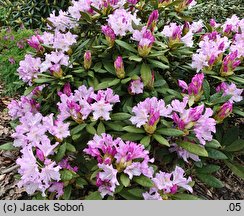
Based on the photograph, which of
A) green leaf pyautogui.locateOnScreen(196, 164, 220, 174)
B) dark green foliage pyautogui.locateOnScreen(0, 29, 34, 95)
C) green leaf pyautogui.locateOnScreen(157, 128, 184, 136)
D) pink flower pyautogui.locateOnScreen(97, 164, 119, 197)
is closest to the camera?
pink flower pyautogui.locateOnScreen(97, 164, 119, 197)

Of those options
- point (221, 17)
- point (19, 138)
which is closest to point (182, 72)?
point (19, 138)

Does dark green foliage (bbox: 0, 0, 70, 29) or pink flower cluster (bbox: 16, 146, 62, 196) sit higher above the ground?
pink flower cluster (bbox: 16, 146, 62, 196)

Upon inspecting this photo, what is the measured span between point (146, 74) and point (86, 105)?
1.26 feet

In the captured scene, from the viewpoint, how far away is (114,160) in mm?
1855

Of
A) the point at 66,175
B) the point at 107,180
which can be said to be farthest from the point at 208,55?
the point at 66,175

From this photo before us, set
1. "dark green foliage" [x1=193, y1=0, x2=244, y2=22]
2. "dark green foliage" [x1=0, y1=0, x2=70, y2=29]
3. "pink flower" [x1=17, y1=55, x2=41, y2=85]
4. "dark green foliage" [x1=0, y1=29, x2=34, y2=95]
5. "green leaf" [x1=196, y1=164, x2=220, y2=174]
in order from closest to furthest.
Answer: "green leaf" [x1=196, y1=164, x2=220, y2=174] < "pink flower" [x1=17, y1=55, x2=41, y2=85] < "dark green foliage" [x1=0, y1=29, x2=34, y2=95] < "dark green foliage" [x1=193, y1=0, x2=244, y2=22] < "dark green foliage" [x1=0, y1=0, x2=70, y2=29]

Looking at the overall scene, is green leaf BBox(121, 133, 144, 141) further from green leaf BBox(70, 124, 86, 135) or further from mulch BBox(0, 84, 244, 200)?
mulch BBox(0, 84, 244, 200)

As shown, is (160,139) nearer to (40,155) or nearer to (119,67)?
(119,67)

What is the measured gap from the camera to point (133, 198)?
1887 mm

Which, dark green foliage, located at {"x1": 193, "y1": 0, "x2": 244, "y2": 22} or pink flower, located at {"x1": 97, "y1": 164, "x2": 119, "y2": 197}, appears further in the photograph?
dark green foliage, located at {"x1": 193, "y1": 0, "x2": 244, "y2": 22}

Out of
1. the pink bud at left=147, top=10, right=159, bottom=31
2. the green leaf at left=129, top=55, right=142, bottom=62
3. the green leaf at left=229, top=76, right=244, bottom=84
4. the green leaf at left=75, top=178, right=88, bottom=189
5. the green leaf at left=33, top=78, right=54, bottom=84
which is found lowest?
the green leaf at left=75, top=178, right=88, bottom=189

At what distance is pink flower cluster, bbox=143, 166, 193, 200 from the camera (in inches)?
72.3

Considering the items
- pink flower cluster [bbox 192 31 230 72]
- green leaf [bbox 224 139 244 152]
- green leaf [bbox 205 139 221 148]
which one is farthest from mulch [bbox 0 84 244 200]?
pink flower cluster [bbox 192 31 230 72]

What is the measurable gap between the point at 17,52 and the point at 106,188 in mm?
2513
